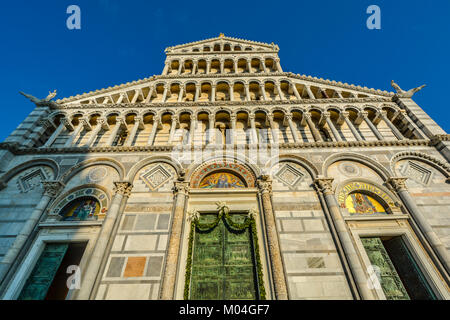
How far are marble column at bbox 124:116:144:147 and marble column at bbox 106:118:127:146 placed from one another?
2.34 ft

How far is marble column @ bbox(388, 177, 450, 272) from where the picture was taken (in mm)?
7654

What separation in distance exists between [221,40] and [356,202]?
55.3ft

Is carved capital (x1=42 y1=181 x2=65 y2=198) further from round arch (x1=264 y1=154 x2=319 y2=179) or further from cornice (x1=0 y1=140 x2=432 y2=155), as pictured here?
round arch (x1=264 y1=154 x2=319 y2=179)

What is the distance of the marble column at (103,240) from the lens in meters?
7.13

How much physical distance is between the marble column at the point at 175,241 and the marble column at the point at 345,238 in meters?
5.90

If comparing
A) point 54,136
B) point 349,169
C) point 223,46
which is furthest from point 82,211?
point 223,46

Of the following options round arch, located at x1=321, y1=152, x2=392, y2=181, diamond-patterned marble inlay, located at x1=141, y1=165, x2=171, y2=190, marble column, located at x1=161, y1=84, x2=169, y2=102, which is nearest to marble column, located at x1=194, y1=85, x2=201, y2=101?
marble column, located at x1=161, y1=84, x2=169, y2=102

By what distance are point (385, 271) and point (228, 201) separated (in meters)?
6.29

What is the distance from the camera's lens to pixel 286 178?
1009cm

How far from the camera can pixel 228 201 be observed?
9.51 metres

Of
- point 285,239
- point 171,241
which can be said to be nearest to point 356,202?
point 285,239

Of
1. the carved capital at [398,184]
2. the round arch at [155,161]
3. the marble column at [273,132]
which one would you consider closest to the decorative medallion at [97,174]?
the round arch at [155,161]

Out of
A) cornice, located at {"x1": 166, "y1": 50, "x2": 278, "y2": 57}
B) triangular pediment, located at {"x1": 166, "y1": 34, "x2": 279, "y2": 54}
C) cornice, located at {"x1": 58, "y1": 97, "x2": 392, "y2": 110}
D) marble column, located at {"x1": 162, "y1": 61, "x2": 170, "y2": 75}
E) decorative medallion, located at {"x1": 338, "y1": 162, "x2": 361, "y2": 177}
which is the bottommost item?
decorative medallion, located at {"x1": 338, "y1": 162, "x2": 361, "y2": 177}
